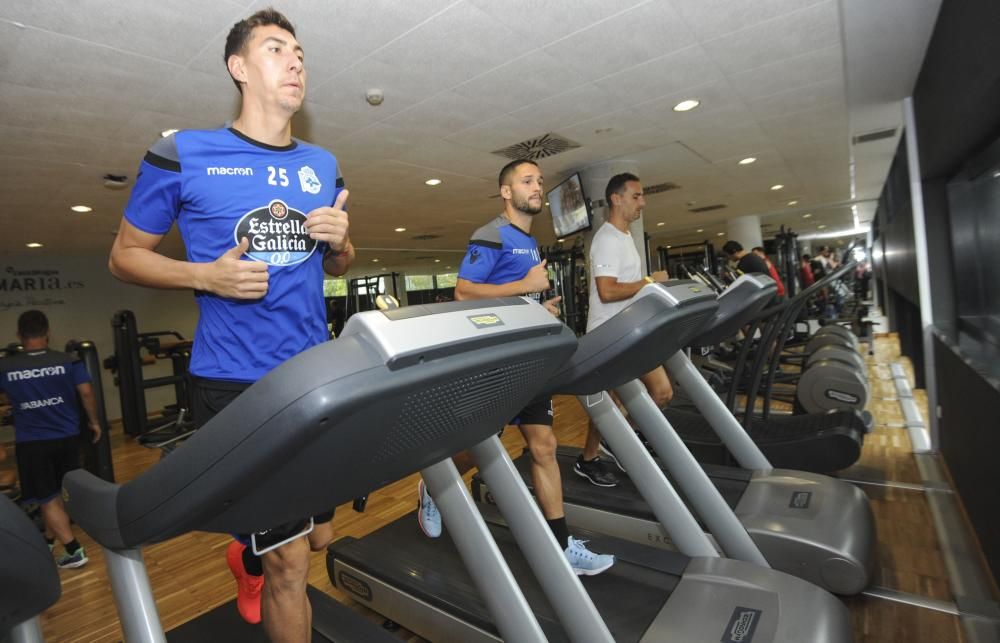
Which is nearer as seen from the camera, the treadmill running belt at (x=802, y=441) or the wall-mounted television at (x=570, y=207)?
the treadmill running belt at (x=802, y=441)

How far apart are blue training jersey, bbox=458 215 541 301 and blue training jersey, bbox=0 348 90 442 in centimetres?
254

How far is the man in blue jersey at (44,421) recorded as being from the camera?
9.50ft

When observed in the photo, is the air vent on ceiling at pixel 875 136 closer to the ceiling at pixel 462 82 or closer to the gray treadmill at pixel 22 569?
the ceiling at pixel 462 82

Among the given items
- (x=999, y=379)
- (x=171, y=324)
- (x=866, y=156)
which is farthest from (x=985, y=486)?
(x=171, y=324)

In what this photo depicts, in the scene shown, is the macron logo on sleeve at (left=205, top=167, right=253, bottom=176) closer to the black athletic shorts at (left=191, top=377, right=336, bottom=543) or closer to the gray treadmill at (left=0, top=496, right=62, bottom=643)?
the black athletic shorts at (left=191, top=377, right=336, bottom=543)

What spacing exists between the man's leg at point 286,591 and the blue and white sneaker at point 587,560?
3.11 ft

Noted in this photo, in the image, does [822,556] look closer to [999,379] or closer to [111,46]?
[999,379]

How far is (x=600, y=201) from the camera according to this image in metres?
6.19

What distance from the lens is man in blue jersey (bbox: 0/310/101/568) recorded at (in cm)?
290

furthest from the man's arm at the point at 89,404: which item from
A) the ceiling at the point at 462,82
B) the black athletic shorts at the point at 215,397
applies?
the black athletic shorts at the point at 215,397

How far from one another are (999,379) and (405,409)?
7.45 ft

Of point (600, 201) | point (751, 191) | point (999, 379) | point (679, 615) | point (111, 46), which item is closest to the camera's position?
point (679, 615)

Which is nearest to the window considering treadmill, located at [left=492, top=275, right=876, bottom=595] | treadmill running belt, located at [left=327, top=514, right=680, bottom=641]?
treadmill, located at [left=492, top=275, right=876, bottom=595]

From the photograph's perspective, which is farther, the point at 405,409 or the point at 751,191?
the point at 751,191
